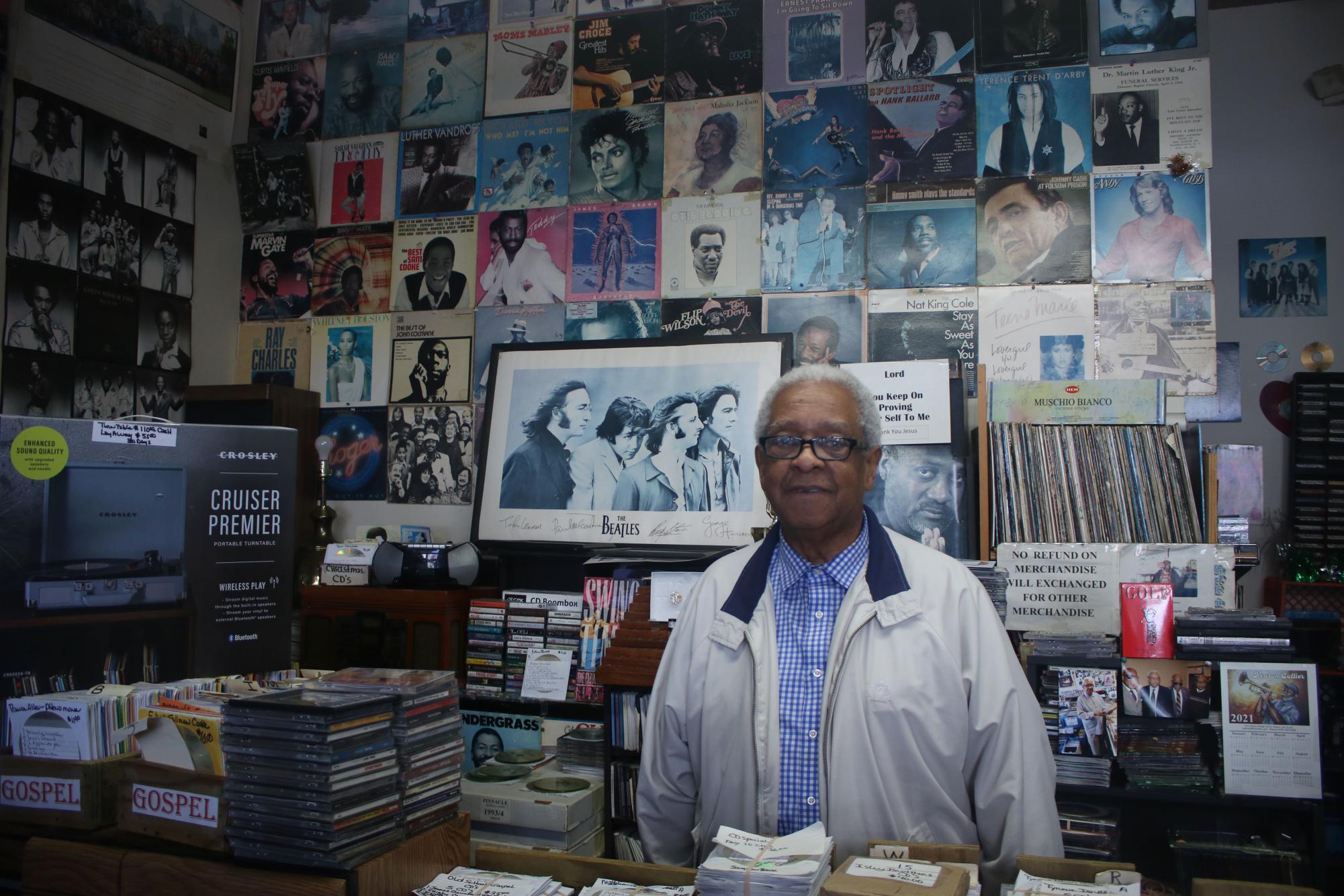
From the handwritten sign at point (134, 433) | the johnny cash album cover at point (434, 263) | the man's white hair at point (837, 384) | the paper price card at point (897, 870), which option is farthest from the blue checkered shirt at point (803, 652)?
the johnny cash album cover at point (434, 263)

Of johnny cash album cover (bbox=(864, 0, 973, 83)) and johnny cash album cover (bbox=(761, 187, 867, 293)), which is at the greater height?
johnny cash album cover (bbox=(864, 0, 973, 83))

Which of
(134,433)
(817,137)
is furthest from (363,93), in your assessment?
(134,433)

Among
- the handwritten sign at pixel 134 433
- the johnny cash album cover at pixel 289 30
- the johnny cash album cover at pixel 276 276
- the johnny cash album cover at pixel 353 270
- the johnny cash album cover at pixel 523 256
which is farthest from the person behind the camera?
the johnny cash album cover at pixel 289 30

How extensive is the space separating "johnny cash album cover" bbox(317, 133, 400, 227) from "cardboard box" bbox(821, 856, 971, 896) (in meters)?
3.93

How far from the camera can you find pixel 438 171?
14.4 ft

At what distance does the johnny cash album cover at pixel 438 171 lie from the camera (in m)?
4.35

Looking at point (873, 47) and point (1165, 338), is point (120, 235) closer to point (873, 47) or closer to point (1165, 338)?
point (873, 47)

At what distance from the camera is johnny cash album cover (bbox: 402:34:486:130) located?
4.40 m

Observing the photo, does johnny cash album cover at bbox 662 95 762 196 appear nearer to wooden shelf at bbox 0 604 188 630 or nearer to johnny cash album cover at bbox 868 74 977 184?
johnny cash album cover at bbox 868 74 977 184

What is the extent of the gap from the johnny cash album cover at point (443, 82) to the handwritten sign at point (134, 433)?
252 centimetres

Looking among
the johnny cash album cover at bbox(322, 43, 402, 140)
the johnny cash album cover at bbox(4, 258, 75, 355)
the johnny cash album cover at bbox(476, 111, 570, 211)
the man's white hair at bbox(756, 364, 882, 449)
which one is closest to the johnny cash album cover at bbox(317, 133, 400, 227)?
the johnny cash album cover at bbox(322, 43, 402, 140)

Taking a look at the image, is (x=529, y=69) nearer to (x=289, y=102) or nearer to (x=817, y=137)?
(x=289, y=102)

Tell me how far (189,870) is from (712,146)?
3.39 meters

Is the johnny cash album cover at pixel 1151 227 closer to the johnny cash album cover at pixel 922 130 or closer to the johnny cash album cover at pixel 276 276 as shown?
the johnny cash album cover at pixel 922 130
